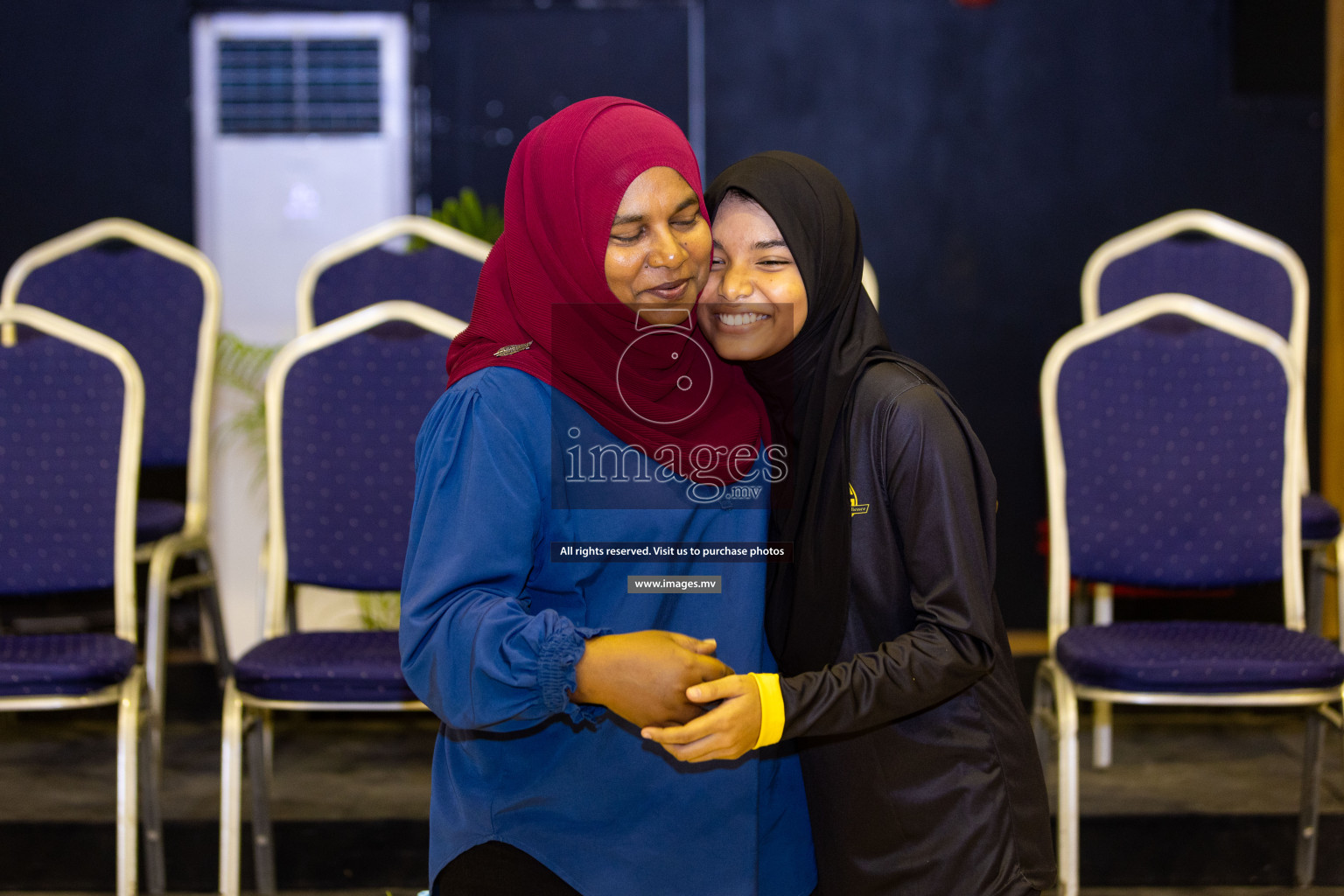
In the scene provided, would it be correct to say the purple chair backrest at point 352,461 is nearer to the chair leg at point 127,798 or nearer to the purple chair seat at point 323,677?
the purple chair seat at point 323,677

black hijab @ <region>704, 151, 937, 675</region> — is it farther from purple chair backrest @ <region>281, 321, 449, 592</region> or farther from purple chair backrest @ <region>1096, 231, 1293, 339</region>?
purple chair backrest @ <region>1096, 231, 1293, 339</region>

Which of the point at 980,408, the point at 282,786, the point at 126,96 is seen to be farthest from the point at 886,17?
the point at 282,786

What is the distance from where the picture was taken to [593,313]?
108 cm

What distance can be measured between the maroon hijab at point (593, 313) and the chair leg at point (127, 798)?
3.96ft

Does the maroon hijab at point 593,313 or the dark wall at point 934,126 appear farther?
the dark wall at point 934,126

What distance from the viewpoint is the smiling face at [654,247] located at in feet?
3.52

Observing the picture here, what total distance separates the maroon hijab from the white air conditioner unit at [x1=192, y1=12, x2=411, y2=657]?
3.02 meters

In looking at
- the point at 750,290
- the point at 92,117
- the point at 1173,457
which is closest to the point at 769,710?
the point at 750,290

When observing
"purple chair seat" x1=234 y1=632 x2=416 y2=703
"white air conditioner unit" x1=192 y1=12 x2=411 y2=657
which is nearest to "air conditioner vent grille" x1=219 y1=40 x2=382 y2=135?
"white air conditioner unit" x1=192 y1=12 x2=411 y2=657

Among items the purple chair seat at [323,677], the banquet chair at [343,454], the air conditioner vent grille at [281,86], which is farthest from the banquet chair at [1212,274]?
the air conditioner vent grille at [281,86]

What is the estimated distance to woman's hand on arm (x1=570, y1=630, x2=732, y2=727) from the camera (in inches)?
36.5

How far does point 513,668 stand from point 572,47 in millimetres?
3466

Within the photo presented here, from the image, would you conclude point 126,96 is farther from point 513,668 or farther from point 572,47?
point 513,668

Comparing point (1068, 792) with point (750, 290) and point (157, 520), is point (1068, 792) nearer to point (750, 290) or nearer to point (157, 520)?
point (750, 290)
